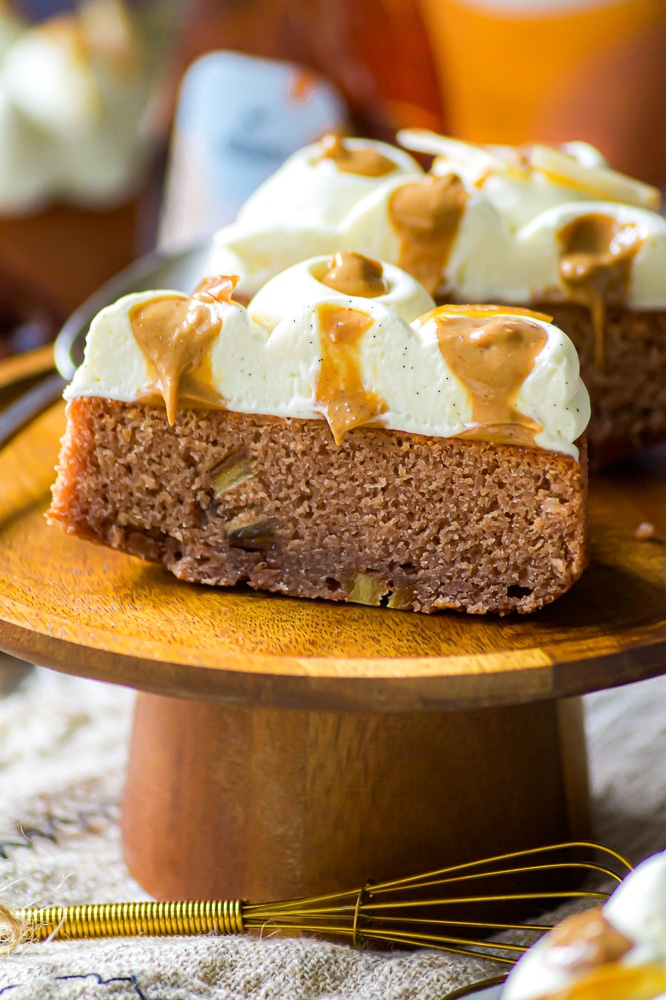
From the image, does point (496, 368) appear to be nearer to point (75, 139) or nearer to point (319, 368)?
point (319, 368)

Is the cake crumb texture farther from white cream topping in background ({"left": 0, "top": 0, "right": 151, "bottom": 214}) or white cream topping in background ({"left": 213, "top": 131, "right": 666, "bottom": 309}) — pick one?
white cream topping in background ({"left": 0, "top": 0, "right": 151, "bottom": 214})

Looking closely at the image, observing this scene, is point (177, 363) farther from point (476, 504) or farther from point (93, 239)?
point (93, 239)

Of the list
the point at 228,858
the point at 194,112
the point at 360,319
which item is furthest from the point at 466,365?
the point at 194,112

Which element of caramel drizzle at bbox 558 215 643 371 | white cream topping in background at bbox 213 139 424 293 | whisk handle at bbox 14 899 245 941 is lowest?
whisk handle at bbox 14 899 245 941

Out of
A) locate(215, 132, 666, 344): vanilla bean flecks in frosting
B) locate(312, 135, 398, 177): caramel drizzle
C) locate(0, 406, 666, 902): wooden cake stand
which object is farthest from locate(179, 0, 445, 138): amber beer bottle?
locate(0, 406, 666, 902): wooden cake stand

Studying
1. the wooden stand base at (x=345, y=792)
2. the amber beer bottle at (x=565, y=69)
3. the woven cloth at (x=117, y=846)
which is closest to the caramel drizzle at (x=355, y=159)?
the wooden stand base at (x=345, y=792)

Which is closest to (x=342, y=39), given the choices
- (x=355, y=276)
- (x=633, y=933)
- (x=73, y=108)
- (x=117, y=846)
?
(x=73, y=108)
